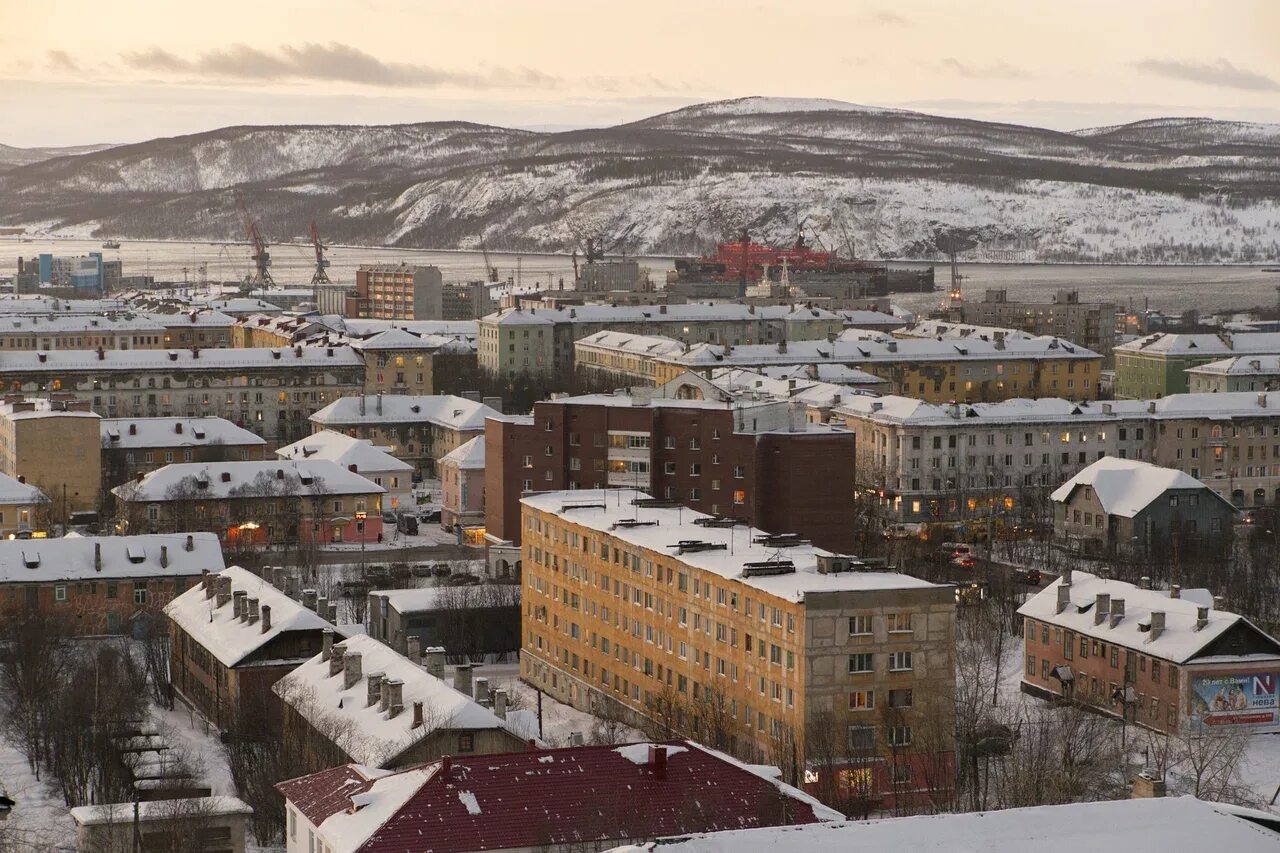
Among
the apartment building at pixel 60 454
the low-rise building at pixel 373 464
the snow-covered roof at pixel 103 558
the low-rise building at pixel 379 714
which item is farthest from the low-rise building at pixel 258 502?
the low-rise building at pixel 379 714

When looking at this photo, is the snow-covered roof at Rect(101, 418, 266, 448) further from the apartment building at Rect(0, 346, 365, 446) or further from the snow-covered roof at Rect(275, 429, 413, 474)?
the apartment building at Rect(0, 346, 365, 446)

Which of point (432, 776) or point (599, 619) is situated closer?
point (432, 776)

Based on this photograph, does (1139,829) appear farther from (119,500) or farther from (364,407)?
(364,407)

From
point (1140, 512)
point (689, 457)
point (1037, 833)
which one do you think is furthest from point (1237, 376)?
point (1037, 833)

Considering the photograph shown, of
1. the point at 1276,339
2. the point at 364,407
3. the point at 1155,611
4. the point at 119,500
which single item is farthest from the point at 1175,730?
the point at 1276,339

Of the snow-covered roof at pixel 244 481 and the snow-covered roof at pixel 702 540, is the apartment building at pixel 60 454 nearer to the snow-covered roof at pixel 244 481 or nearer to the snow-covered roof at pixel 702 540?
the snow-covered roof at pixel 244 481

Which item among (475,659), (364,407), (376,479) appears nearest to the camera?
(475,659)

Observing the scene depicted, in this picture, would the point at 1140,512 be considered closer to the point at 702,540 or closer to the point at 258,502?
the point at 258,502
